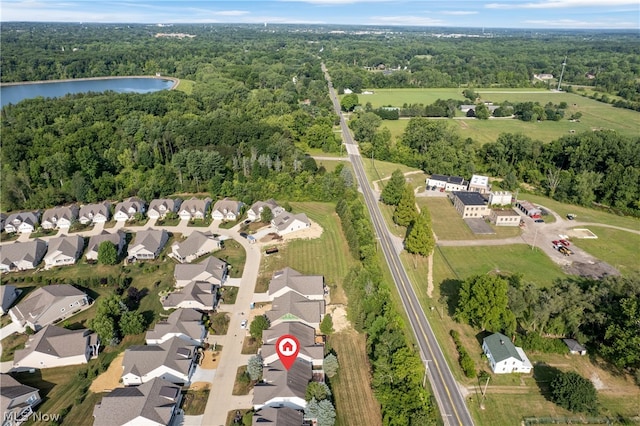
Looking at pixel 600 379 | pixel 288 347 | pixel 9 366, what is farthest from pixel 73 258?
pixel 600 379

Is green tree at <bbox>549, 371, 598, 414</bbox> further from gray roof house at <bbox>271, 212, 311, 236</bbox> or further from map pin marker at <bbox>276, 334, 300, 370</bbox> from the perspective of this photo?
gray roof house at <bbox>271, 212, 311, 236</bbox>

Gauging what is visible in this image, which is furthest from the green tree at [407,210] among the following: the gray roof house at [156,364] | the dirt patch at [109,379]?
the dirt patch at [109,379]

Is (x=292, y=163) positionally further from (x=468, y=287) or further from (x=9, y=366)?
(x=9, y=366)

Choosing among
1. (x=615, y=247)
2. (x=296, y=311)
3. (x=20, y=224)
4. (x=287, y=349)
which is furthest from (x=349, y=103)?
(x=287, y=349)

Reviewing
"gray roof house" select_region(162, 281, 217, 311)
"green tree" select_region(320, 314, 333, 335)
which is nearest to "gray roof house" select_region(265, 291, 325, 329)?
"green tree" select_region(320, 314, 333, 335)

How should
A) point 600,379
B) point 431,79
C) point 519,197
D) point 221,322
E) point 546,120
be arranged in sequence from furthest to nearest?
point 431,79, point 546,120, point 519,197, point 221,322, point 600,379
